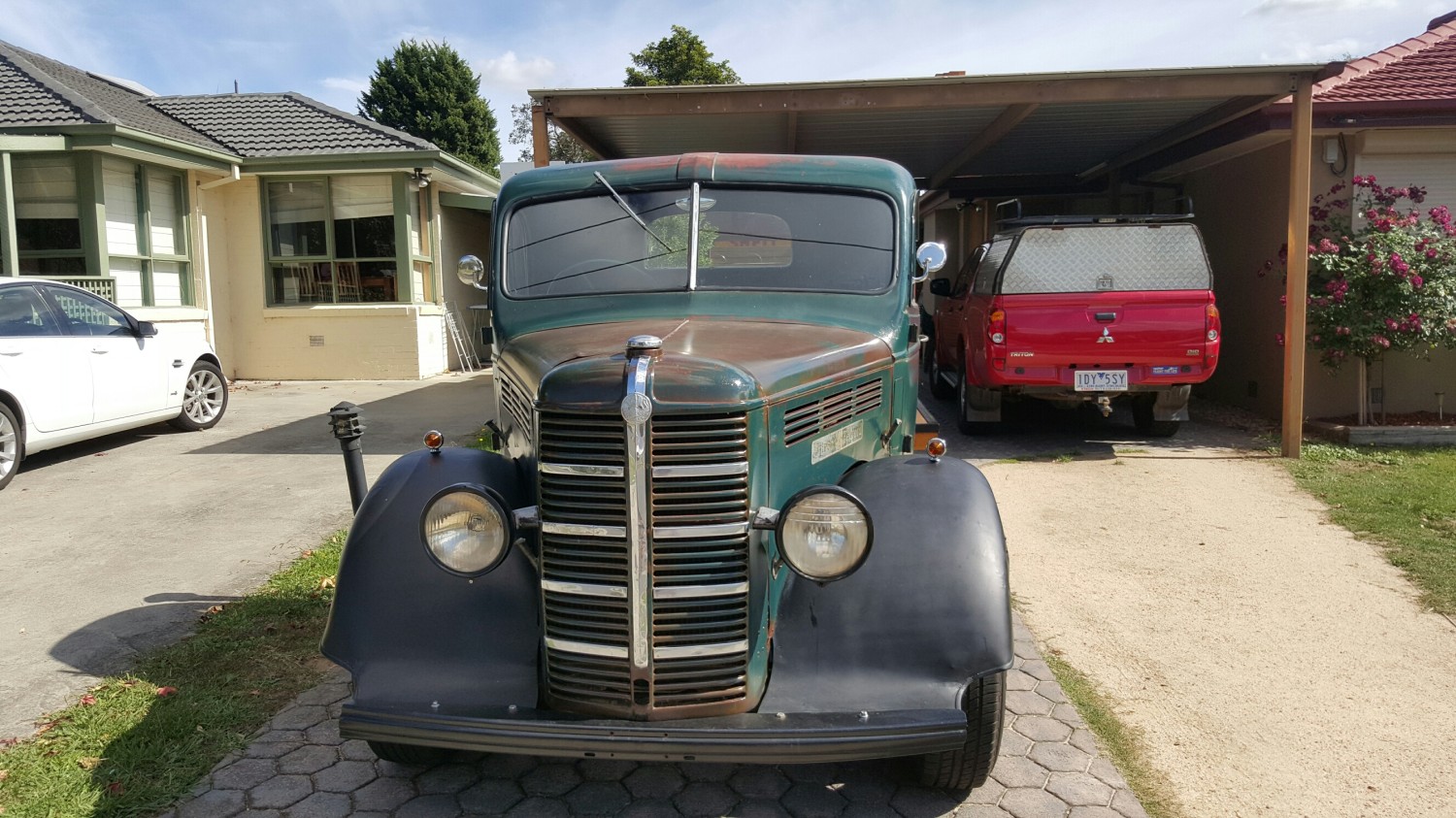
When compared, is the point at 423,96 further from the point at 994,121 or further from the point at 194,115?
the point at 994,121

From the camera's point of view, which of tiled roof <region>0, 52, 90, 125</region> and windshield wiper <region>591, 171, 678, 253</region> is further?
tiled roof <region>0, 52, 90, 125</region>

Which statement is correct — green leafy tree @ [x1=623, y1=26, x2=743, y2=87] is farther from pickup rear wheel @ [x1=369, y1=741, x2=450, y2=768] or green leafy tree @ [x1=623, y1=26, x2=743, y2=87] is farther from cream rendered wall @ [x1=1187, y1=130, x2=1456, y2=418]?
pickup rear wheel @ [x1=369, y1=741, x2=450, y2=768]

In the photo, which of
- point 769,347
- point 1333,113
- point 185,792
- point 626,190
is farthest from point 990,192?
point 185,792

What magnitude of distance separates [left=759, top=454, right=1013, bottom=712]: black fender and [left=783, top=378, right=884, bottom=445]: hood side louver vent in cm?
32

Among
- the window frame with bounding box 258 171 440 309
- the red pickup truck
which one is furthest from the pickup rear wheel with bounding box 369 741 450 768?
the window frame with bounding box 258 171 440 309

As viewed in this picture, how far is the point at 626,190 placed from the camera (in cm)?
406

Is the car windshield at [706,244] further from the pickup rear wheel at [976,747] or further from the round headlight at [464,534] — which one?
the pickup rear wheel at [976,747]

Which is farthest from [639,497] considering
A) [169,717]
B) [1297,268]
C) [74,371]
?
[1297,268]

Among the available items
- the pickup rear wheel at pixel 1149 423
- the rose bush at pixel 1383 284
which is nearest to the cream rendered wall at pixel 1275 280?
the rose bush at pixel 1383 284

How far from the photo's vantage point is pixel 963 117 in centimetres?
939

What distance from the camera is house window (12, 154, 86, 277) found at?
1143 centimetres

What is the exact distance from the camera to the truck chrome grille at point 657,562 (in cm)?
248

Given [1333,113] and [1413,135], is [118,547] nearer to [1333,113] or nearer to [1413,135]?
[1333,113]

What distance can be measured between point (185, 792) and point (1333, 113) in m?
9.88
